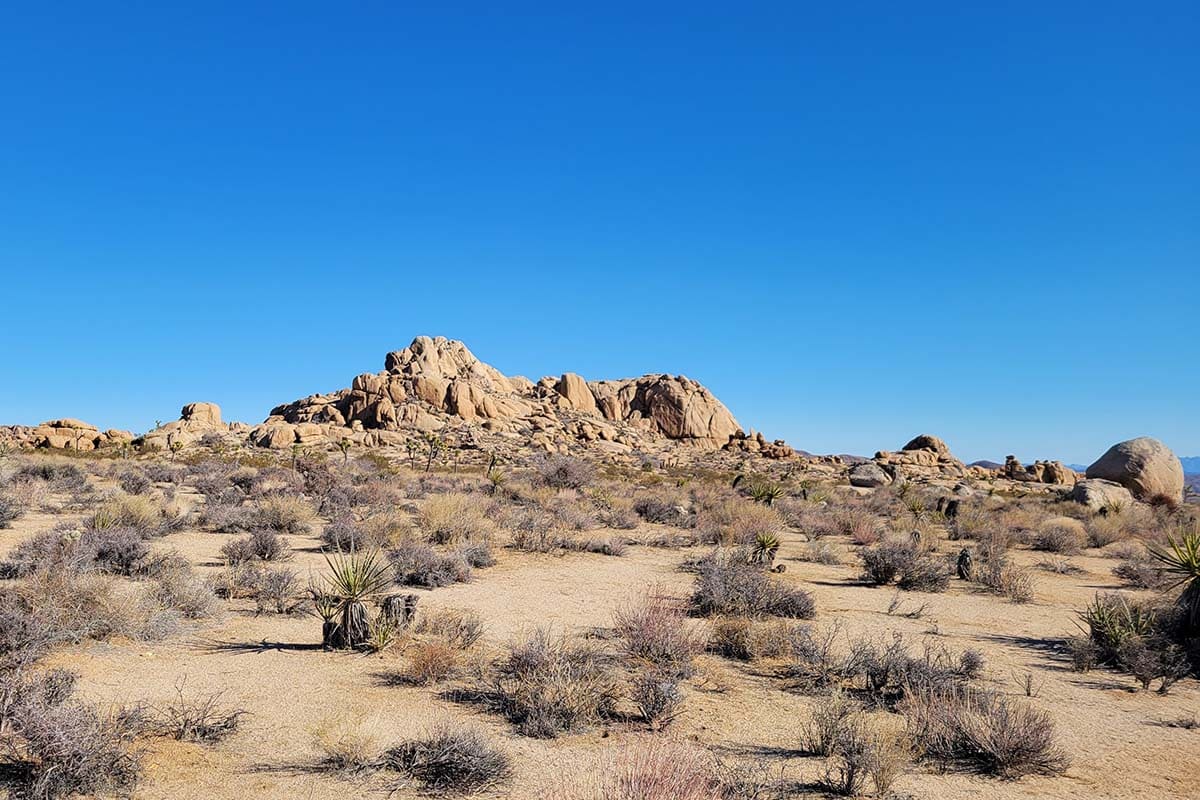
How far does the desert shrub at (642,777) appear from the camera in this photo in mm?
3643

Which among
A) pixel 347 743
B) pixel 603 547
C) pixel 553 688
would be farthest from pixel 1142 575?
pixel 347 743

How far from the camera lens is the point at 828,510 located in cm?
2623

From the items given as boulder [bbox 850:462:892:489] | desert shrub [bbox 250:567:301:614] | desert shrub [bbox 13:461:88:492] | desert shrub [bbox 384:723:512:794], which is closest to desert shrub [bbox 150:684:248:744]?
desert shrub [bbox 384:723:512:794]

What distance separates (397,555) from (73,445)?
50.7 meters

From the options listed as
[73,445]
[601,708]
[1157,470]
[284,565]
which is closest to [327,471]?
[284,565]

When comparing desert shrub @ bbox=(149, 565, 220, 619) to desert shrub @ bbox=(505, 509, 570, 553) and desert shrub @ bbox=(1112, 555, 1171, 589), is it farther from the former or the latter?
desert shrub @ bbox=(1112, 555, 1171, 589)

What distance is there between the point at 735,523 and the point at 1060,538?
865 cm

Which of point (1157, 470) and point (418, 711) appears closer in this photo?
point (418, 711)

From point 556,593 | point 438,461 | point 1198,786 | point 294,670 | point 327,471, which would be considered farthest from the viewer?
point 438,461

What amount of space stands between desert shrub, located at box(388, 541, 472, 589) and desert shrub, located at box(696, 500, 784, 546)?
721cm

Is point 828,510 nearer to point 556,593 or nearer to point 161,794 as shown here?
point 556,593

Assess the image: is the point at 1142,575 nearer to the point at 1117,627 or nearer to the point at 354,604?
the point at 1117,627

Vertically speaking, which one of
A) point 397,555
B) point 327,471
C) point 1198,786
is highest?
point 327,471

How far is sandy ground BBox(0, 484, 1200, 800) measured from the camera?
543cm
